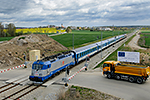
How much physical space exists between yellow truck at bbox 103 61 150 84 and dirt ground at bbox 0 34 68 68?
20.0 meters

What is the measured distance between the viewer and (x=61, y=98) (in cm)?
1457

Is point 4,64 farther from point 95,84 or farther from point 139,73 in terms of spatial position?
point 139,73

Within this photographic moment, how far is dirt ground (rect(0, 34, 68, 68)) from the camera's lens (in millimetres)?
31039

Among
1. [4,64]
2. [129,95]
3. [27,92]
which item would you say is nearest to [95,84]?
[129,95]

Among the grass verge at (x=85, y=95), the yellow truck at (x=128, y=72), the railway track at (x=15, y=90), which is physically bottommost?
the railway track at (x=15, y=90)

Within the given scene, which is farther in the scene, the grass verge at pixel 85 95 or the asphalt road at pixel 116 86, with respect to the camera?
the asphalt road at pixel 116 86

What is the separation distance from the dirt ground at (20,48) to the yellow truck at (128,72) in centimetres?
2002

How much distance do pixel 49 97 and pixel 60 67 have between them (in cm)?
839

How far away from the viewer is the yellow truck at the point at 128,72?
1838 cm

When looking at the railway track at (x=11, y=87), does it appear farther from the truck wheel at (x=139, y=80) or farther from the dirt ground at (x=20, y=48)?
the truck wheel at (x=139, y=80)

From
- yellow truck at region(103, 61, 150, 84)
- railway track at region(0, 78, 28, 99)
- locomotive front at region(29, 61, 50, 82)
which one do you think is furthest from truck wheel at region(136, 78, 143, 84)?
railway track at region(0, 78, 28, 99)

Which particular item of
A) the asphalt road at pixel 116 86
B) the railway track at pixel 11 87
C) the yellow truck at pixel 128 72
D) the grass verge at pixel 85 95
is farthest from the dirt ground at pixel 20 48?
the yellow truck at pixel 128 72

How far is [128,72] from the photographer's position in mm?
19344

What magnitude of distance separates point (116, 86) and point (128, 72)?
2.92 m
